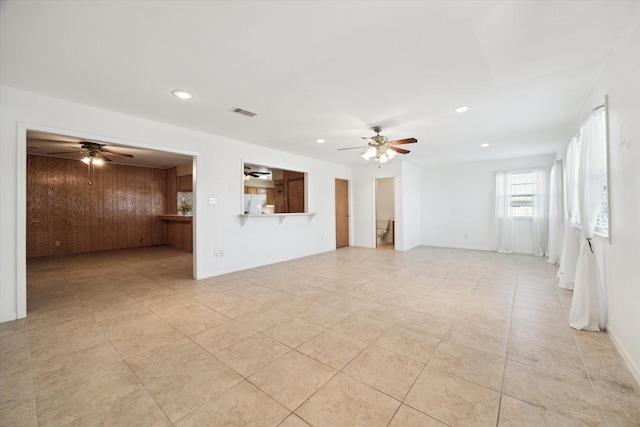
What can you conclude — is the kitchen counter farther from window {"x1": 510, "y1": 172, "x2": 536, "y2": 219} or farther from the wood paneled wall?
window {"x1": 510, "y1": 172, "x2": 536, "y2": 219}

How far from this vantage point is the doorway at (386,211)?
8789 millimetres

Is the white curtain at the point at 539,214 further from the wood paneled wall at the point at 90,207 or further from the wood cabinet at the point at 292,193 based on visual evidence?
the wood paneled wall at the point at 90,207

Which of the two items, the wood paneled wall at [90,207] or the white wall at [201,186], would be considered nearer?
the white wall at [201,186]

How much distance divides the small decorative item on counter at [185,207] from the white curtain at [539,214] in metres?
9.46

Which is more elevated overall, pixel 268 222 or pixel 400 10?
pixel 400 10

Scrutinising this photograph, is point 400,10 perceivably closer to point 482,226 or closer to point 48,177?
point 482,226

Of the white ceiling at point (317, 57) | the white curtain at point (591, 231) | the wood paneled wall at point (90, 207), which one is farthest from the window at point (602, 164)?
the wood paneled wall at point (90, 207)

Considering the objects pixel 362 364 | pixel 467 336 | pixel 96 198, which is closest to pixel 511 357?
pixel 467 336

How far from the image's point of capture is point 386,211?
9.09m

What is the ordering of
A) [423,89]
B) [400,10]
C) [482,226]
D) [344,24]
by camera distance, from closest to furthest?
[400,10] → [344,24] → [423,89] → [482,226]

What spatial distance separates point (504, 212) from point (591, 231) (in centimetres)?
442

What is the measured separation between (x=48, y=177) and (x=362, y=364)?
8516mm

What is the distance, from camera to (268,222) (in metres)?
5.52

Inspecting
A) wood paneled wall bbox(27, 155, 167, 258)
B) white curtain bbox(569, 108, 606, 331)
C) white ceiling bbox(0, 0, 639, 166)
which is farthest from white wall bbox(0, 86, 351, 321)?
wood paneled wall bbox(27, 155, 167, 258)
